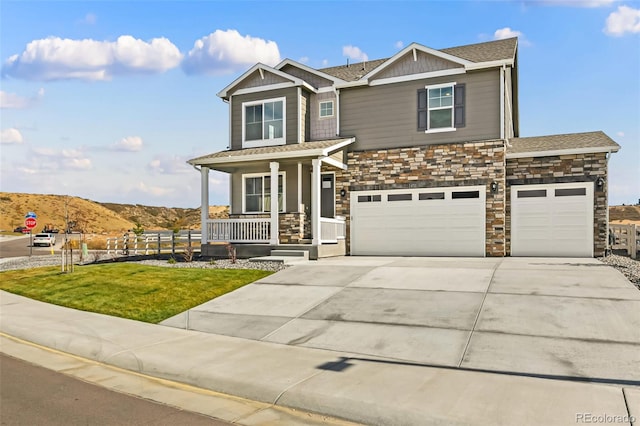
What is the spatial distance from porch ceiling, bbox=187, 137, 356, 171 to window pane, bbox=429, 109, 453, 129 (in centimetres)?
321

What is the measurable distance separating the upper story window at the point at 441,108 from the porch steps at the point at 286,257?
6731 millimetres

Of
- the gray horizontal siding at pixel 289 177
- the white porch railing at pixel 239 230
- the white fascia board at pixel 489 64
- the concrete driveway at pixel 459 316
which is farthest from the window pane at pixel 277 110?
the concrete driveway at pixel 459 316

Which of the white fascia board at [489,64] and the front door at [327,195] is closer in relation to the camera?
the white fascia board at [489,64]

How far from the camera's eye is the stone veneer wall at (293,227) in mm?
19836

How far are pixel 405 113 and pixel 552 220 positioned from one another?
6.74m

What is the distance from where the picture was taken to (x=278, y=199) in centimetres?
2033

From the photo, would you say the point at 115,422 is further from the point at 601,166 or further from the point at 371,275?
the point at 601,166

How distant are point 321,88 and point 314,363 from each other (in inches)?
632

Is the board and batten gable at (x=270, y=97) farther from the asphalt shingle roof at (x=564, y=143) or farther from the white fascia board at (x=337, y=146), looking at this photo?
the asphalt shingle roof at (x=564, y=143)

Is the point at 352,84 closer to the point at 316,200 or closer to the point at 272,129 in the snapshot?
the point at 272,129

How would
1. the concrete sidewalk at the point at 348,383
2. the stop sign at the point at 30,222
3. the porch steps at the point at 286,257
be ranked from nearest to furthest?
1. the concrete sidewalk at the point at 348,383
2. the porch steps at the point at 286,257
3. the stop sign at the point at 30,222

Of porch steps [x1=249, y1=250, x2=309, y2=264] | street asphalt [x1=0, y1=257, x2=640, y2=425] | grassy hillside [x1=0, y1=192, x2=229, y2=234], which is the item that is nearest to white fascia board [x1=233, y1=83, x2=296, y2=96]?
porch steps [x1=249, y1=250, x2=309, y2=264]

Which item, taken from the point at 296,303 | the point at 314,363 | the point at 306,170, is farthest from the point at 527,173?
the point at 314,363

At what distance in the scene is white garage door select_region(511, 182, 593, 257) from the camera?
1730 cm
